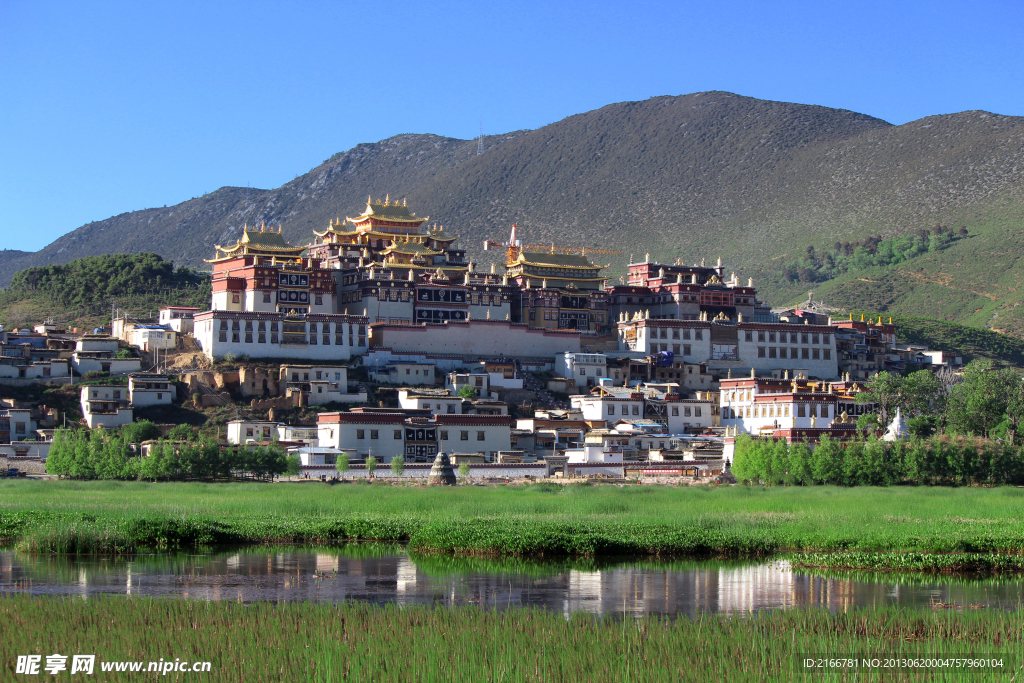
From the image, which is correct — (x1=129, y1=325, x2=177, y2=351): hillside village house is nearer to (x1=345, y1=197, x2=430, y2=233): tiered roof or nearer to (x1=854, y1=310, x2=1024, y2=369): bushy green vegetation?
(x1=345, y1=197, x2=430, y2=233): tiered roof

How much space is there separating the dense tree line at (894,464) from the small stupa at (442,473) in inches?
589

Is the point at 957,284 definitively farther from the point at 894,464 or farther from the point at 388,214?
the point at 894,464

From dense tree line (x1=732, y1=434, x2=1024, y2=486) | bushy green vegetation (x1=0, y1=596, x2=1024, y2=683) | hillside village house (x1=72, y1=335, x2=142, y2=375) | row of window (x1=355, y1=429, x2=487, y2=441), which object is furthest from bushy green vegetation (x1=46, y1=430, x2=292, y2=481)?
bushy green vegetation (x1=0, y1=596, x2=1024, y2=683)

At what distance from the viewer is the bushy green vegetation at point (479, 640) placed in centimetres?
2130

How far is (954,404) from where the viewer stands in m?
77.2

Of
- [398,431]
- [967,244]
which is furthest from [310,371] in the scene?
[967,244]

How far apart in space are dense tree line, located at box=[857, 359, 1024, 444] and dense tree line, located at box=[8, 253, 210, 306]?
5712cm

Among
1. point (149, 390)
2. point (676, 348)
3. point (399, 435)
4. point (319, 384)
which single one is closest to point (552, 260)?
point (676, 348)

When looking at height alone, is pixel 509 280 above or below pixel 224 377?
above

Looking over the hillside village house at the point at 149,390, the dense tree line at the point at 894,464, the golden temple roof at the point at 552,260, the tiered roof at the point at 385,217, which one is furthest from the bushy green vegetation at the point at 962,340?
the hillside village house at the point at 149,390

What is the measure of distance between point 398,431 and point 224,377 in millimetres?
13959

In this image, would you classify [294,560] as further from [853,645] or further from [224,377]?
[224,377]

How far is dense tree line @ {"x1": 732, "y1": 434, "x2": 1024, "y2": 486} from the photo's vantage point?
6394cm

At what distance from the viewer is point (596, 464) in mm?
73125
